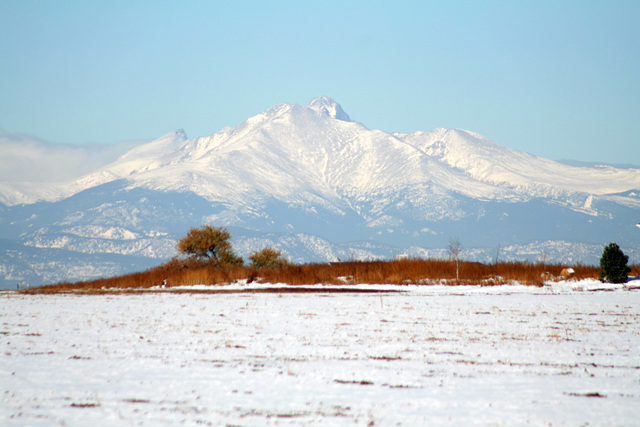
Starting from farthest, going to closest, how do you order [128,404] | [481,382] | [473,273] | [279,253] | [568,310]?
[279,253] → [473,273] → [568,310] → [481,382] → [128,404]

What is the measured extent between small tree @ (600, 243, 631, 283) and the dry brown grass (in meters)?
1.83

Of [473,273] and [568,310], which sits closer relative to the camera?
[568,310]

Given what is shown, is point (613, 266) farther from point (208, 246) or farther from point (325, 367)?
point (208, 246)

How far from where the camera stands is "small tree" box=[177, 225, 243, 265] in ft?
150

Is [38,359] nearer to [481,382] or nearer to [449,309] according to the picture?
[481,382]

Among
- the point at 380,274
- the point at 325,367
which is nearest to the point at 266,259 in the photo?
the point at 380,274

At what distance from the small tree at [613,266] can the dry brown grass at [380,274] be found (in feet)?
6.00

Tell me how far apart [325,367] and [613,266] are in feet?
77.7

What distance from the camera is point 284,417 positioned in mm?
7590

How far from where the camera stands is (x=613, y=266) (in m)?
30.5

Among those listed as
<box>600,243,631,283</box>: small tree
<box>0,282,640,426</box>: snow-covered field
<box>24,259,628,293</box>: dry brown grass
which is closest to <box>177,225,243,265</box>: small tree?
<box>24,259,628,293</box>: dry brown grass

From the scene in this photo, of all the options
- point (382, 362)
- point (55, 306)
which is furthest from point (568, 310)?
point (55, 306)

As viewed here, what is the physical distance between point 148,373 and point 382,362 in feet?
11.4

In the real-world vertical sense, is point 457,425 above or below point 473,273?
below
